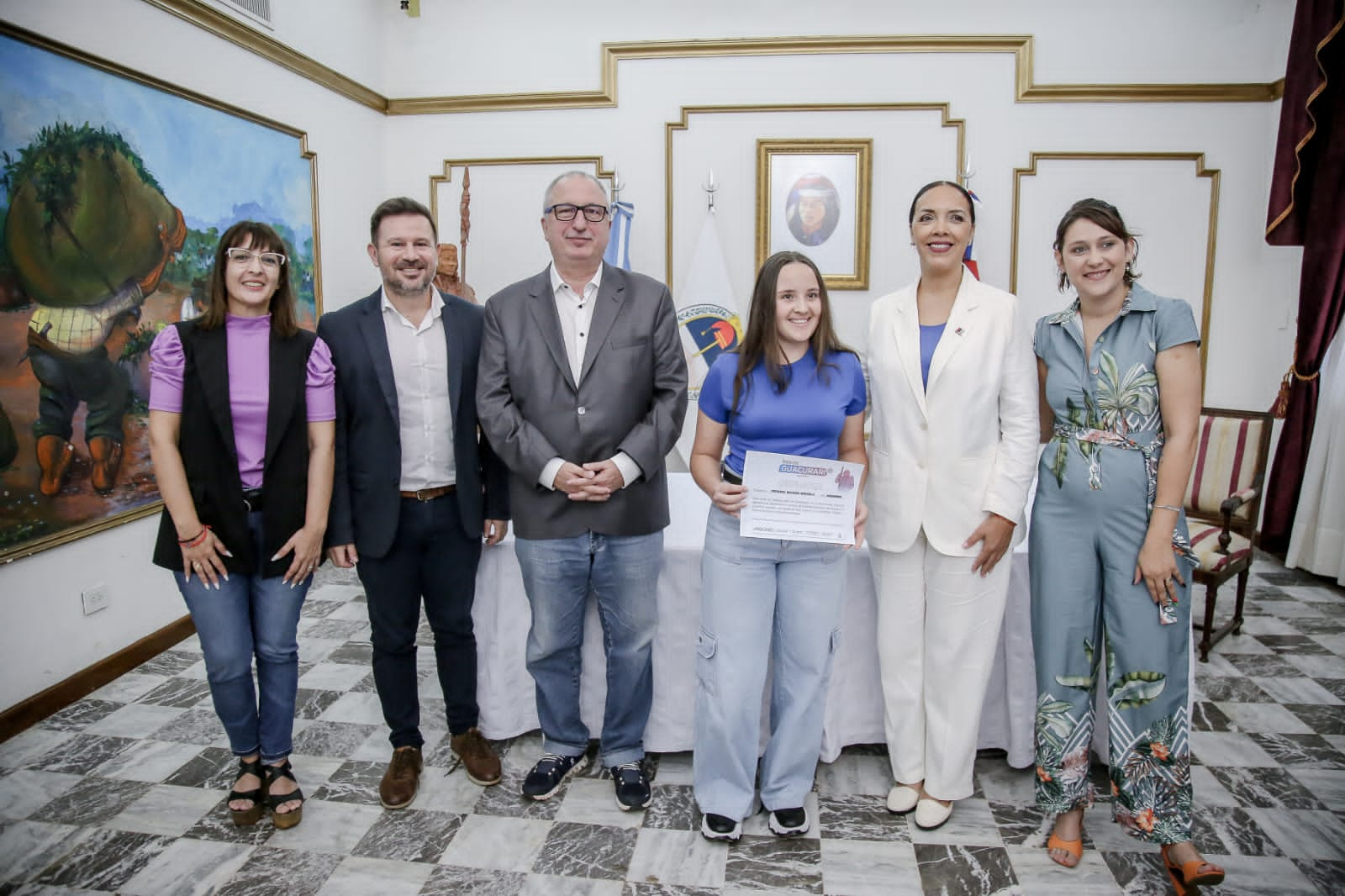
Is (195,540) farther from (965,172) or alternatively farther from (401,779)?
(965,172)

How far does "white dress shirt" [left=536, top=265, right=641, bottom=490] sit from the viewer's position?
83.6 inches

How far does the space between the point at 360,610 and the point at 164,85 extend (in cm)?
237

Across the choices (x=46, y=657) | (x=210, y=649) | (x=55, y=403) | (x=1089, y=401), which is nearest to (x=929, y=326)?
(x=1089, y=401)

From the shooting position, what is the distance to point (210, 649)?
2.07 meters

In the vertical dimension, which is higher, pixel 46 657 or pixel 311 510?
pixel 311 510

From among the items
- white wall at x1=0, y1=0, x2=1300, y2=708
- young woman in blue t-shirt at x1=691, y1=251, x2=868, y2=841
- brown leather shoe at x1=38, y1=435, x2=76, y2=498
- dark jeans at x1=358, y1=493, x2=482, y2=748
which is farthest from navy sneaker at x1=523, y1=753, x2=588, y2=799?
white wall at x1=0, y1=0, x2=1300, y2=708

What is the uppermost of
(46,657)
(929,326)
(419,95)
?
(419,95)

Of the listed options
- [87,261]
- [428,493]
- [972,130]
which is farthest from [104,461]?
[972,130]

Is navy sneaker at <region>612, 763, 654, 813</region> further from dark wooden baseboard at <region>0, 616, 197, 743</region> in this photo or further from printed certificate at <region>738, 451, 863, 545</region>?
dark wooden baseboard at <region>0, 616, 197, 743</region>

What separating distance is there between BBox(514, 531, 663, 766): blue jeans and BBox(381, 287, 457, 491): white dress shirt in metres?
0.33

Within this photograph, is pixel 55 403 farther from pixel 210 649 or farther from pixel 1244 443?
pixel 1244 443

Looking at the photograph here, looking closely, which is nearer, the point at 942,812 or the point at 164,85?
the point at 942,812

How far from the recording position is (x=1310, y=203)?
4305mm

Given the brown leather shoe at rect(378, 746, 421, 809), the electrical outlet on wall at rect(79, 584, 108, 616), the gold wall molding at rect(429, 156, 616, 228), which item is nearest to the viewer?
the brown leather shoe at rect(378, 746, 421, 809)
